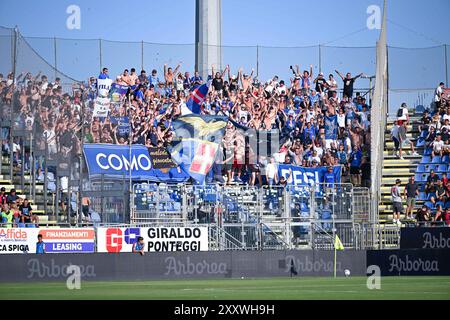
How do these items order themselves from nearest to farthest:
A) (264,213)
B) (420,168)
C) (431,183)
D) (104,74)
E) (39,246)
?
(39,246), (264,213), (431,183), (104,74), (420,168)

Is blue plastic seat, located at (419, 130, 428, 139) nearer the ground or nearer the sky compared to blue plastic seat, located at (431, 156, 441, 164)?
nearer the sky

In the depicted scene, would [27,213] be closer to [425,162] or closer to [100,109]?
[100,109]

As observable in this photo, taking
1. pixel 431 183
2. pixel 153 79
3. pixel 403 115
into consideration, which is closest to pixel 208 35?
pixel 153 79

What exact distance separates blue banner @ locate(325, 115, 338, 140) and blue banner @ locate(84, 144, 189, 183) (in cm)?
633

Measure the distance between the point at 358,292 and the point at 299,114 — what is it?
18453 mm

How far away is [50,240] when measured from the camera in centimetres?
3312

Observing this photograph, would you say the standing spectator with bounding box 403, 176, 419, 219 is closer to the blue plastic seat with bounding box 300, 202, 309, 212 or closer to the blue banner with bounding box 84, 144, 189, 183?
the blue plastic seat with bounding box 300, 202, 309, 212

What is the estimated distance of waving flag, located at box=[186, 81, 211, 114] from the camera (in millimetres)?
40469

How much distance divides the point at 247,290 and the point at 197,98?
54.2ft

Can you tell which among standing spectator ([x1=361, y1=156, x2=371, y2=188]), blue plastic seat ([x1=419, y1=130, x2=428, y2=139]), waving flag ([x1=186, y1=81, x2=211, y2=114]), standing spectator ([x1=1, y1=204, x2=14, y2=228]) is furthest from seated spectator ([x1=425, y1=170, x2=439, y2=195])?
standing spectator ([x1=1, y1=204, x2=14, y2=228])

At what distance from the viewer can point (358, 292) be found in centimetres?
2391

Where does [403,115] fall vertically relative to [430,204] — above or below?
Result: above

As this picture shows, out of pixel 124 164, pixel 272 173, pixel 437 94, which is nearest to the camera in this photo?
pixel 124 164

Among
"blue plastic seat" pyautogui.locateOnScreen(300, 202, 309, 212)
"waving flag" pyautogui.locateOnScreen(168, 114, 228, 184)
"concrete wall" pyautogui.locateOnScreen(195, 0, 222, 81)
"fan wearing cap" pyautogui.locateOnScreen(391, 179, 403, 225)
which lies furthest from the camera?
"concrete wall" pyautogui.locateOnScreen(195, 0, 222, 81)
